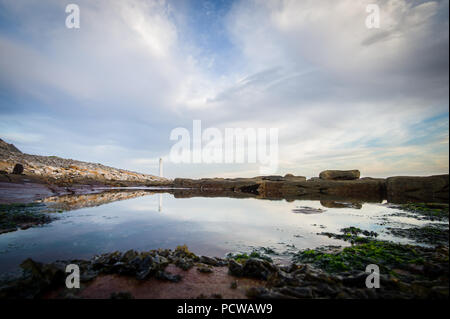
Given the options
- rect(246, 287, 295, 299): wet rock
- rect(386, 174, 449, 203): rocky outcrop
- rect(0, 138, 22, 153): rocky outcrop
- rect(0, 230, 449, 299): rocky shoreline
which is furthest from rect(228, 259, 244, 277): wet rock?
rect(0, 138, 22, 153): rocky outcrop

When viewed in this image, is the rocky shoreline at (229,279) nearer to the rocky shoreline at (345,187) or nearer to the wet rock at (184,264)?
the wet rock at (184,264)

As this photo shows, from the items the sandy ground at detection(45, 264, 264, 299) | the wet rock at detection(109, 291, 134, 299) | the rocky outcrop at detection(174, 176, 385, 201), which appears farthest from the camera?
the rocky outcrop at detection(174, 176, 385, 201)

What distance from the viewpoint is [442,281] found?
8.21ft

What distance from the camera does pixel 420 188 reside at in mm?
12625

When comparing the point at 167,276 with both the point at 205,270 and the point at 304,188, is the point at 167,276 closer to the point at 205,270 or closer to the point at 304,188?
the point at 205,270

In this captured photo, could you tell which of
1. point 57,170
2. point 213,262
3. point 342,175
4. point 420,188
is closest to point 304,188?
point 342,175

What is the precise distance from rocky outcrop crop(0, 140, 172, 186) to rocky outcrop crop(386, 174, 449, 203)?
33.0m

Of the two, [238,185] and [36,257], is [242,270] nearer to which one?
[36,257]

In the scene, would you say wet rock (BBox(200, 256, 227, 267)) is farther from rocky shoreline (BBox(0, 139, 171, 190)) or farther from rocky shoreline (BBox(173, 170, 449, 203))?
rocky shoreline (BBox(0, 139, 171, 190))

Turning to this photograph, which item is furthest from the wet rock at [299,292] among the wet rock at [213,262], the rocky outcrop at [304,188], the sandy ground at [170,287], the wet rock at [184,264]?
the rocky outcrop at [304,188]

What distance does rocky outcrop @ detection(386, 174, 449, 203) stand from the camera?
9472 millimetres

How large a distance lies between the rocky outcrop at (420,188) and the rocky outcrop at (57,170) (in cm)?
3296
